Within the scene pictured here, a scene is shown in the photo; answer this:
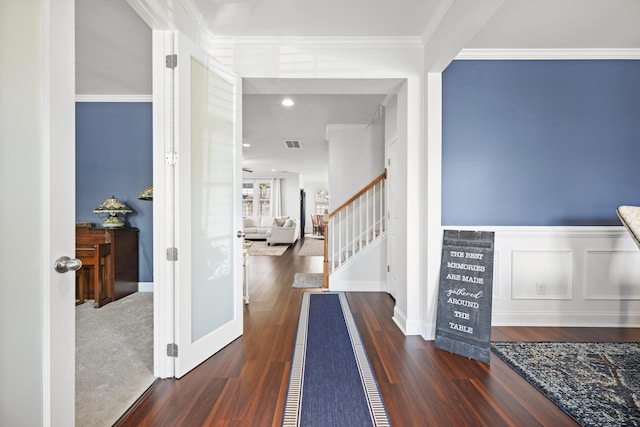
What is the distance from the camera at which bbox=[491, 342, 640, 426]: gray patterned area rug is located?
1635mm

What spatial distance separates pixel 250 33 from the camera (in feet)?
8.41

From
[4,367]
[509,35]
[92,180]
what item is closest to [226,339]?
[4,367]

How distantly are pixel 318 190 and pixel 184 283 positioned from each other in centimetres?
1279

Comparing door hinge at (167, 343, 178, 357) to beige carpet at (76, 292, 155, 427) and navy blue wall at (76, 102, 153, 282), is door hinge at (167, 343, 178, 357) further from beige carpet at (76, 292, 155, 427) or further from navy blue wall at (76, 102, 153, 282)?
navy blue wall at (76, 102, 153, 282)

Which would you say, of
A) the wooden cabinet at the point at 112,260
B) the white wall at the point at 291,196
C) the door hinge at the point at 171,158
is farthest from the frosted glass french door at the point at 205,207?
the white wall at the point at 291,196

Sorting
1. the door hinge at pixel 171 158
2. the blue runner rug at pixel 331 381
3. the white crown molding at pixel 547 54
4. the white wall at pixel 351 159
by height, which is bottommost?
the blue runner rug at pixel 331 381

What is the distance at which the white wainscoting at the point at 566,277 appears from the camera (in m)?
2.81

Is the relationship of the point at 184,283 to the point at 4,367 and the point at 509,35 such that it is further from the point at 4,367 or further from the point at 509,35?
the point at 509,35

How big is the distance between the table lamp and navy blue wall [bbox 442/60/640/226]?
4.35 m

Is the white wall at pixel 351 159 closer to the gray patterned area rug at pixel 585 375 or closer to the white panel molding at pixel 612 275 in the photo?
the white panel molding at pixel 612 275

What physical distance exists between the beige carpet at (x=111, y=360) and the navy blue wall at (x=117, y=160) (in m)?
1.02

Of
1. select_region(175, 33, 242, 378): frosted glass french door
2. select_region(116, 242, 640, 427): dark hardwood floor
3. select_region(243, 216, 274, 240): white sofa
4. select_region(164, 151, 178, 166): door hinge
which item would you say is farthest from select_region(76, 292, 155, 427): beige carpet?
select_region(243, 216, 274, 240): white sofa

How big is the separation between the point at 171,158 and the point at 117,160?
2758 mm

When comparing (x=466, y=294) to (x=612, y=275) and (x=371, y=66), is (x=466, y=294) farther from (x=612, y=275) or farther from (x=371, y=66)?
(x=371, y=66)
